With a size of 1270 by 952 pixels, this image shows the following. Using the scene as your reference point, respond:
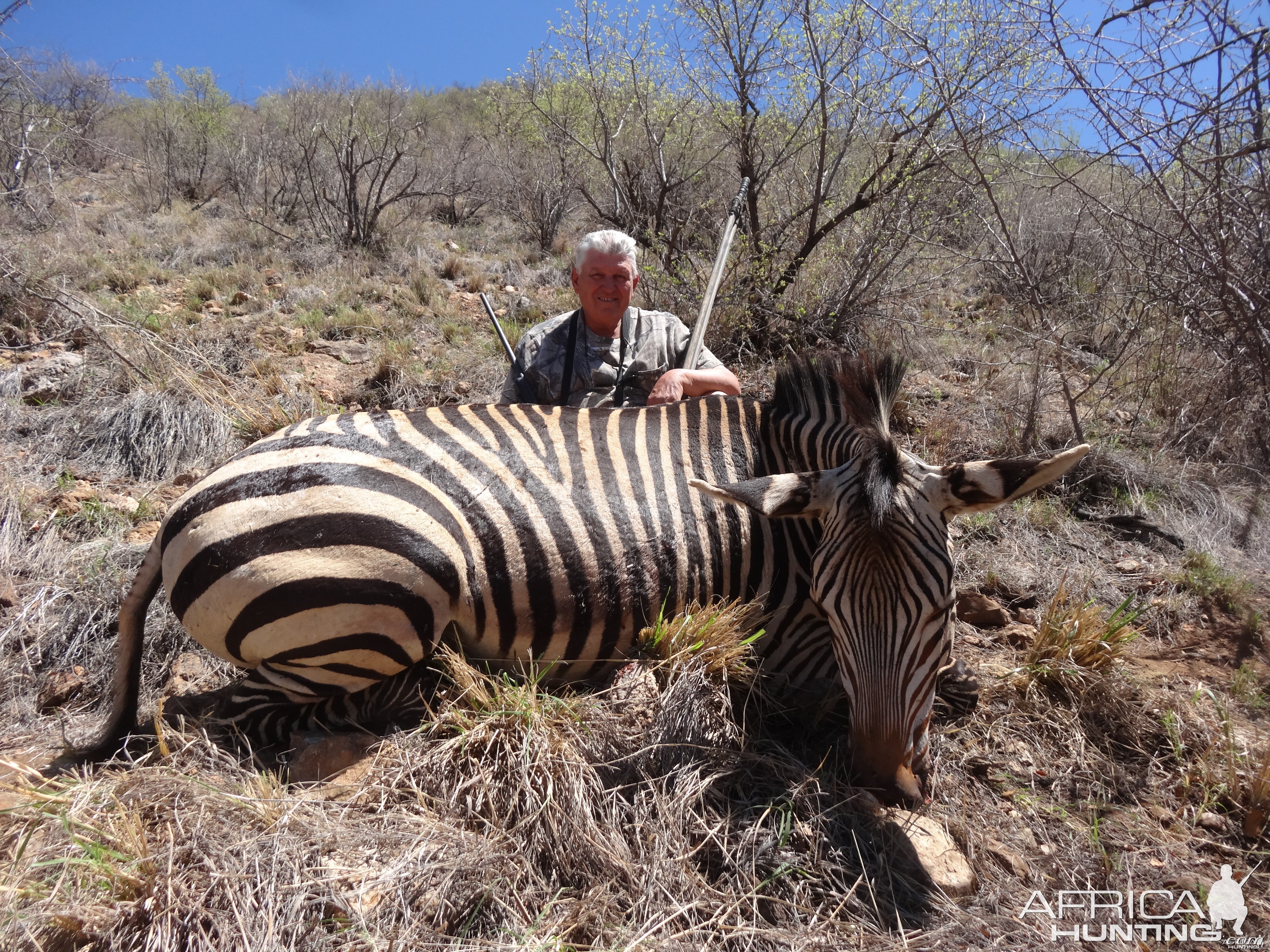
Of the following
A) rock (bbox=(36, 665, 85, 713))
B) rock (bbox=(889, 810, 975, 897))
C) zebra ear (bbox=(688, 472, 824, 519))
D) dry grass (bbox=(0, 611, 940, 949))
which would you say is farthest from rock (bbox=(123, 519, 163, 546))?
rock (bbox=(889, 810, 975, 897))

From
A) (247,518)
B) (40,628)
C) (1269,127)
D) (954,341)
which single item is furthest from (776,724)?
(954,341)

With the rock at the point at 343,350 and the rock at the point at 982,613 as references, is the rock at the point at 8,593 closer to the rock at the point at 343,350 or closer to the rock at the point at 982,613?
the rock at the point at 343,350

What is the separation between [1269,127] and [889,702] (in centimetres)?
329

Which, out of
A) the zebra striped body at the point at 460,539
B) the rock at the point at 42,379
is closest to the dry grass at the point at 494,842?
the zebra striped body at the point at 460,539

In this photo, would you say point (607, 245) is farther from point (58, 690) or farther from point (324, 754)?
point (58, 690)

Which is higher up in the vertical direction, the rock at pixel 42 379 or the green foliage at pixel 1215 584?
the rock at pixel 42 379

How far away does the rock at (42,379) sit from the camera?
506 cm

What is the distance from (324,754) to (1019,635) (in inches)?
123

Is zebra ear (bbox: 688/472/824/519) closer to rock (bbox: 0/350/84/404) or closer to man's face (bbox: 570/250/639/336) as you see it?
man's face (bbox: 570/250/639/336)

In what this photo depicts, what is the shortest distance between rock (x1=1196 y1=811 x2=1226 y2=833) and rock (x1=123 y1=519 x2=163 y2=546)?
4844 mm

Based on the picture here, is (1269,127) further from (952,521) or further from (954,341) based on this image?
(954,341)

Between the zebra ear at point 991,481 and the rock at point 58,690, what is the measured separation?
3615mm

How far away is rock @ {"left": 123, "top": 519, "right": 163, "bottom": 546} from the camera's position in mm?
3643

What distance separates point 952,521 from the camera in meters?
4.16
